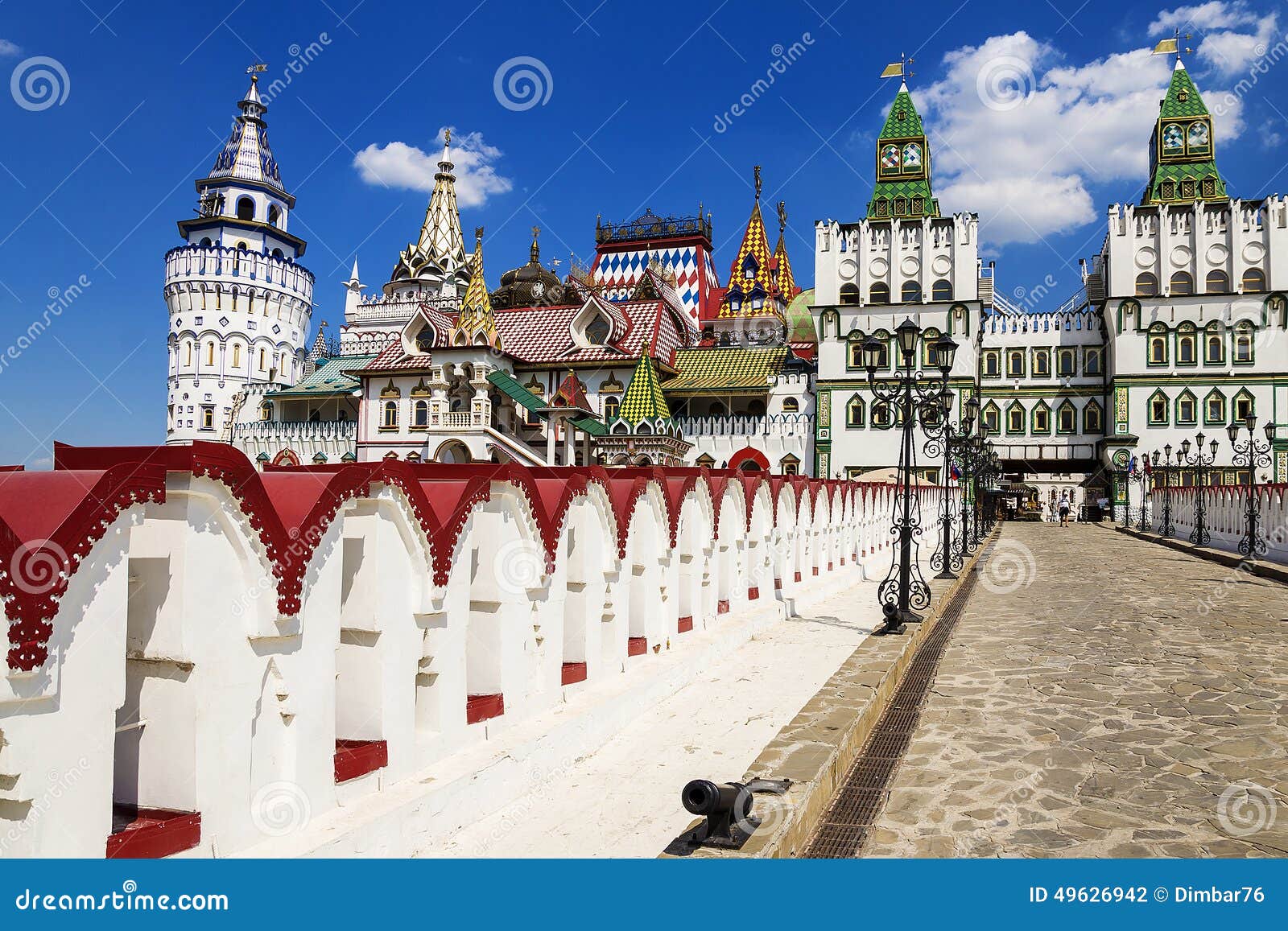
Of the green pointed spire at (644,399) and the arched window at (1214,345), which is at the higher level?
the arched window at (1214,345)

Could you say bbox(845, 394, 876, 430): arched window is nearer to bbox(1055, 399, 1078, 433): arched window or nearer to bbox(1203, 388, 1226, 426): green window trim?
bbox(1055, 399, 1078, 433): arched window

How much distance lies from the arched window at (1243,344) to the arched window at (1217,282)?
1.83 m

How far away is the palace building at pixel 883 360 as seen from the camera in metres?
38.3

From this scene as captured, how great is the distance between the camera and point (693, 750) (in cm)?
530

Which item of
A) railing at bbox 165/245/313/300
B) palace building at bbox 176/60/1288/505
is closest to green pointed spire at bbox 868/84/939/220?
palace building at bbox 176/60/1288/505

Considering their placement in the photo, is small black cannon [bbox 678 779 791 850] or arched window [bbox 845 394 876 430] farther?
arched window [bbox 845 394 876 430]

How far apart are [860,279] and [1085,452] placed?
13.6 meters

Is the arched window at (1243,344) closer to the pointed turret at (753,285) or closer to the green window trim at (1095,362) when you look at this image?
the green window trim at (1095,362)

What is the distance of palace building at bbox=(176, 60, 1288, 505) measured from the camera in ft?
126

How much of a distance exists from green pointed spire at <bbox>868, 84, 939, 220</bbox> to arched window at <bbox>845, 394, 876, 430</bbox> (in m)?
8.83

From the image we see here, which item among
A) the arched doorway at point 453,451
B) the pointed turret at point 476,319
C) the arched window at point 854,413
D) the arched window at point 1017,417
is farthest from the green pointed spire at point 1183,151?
the arched doorway at point 453,451

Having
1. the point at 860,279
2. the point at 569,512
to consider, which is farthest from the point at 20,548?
the point at 860,279

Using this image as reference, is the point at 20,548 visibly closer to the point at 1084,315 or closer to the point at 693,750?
the point at 693,750

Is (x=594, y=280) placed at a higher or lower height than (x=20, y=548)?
higher
